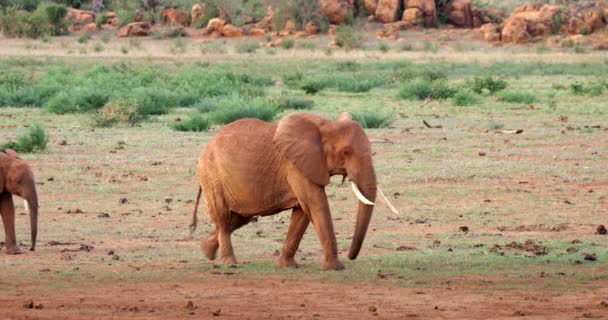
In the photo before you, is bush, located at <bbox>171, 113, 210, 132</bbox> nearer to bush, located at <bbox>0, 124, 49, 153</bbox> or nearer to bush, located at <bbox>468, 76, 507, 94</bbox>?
bush, located at <bbox>0, 124, 49, 153</bbox>

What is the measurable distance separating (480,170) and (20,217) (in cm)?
604

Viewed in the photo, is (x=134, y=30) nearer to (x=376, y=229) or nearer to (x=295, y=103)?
(x=295, y=103)

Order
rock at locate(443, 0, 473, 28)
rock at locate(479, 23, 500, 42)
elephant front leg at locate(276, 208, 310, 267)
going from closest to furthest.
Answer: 1. elephant front leg at locate(276, 208, 310, 267)
2. rock at locate(479, 23, 500, 42)
3. rock at locate(443, 0, 473, 28)

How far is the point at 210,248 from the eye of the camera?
10.1m

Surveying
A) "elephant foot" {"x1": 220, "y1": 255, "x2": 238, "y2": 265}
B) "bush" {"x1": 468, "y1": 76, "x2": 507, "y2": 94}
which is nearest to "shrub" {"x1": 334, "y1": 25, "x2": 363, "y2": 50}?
"bush" {"x1": 468, "y1": 76, "x2": 507, "y2": 94}

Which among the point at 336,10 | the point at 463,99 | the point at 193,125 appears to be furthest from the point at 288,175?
the point at 336,10

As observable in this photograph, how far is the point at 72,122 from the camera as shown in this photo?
2275cm

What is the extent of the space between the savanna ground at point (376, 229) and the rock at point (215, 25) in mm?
34554

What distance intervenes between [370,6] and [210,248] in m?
55.9

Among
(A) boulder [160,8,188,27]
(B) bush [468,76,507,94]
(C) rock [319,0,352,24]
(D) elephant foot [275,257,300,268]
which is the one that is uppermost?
(D) elephant foot [275,257,300,268]

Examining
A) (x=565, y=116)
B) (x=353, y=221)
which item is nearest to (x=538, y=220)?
(x=353, y=221)

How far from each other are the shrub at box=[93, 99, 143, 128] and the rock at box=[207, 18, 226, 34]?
1560 inches

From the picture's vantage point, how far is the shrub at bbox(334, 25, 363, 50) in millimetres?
54131

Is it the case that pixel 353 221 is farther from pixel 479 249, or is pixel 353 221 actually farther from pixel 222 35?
pixel 222 35
